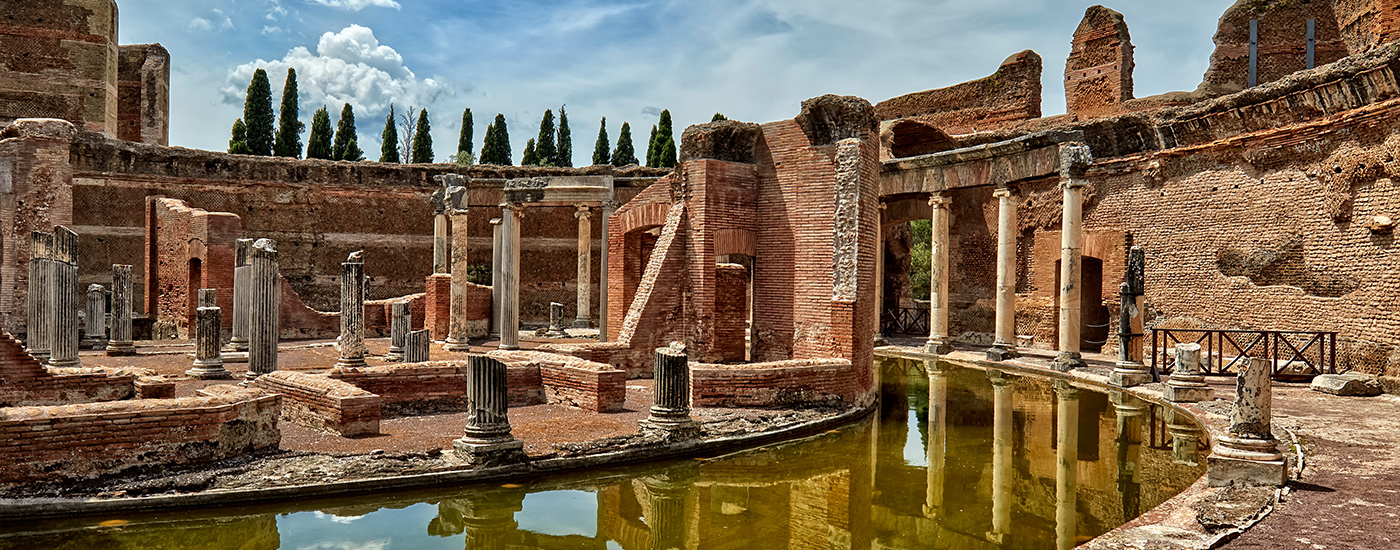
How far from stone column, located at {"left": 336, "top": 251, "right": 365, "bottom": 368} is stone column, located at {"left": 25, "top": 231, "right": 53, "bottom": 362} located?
4.28 meters

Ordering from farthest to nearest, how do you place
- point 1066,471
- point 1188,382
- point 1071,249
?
1. point 1071,249
2. point 1188,382
3. point 1066,471

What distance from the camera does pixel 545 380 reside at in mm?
11539

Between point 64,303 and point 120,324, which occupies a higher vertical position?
point 64,303

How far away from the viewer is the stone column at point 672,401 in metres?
8.98

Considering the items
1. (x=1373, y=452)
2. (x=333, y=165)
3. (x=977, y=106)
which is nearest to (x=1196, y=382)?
(x=1373, y=452)

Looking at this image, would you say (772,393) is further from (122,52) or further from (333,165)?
(122,52)

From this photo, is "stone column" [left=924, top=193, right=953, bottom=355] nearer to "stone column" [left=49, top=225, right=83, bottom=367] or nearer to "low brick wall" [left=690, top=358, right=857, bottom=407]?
"low brick wall" [left=690, top=358, right=857, bottom=407]

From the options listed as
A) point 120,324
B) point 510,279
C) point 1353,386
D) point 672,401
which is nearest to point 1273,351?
point 1353,386

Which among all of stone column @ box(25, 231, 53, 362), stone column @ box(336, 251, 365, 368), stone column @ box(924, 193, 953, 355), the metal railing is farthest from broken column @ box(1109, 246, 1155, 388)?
stone column @ box(25, 231, 53, 362)

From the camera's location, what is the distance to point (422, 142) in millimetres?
40938

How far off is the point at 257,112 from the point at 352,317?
2912 cm

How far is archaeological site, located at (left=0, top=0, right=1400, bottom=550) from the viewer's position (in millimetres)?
6809

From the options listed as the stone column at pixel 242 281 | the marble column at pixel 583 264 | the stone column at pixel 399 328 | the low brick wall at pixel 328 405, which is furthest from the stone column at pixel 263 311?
the marble column at pixel 583 264

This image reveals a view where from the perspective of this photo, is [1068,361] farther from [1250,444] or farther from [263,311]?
[263,311]
